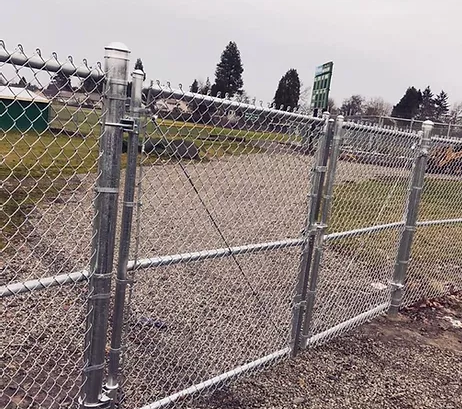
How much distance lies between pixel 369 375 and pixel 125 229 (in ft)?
8.50

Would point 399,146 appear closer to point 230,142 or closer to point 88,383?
point 230,142

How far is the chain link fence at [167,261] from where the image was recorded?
2.10 meters

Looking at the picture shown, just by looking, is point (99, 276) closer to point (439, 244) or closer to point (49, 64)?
point (49, 64)

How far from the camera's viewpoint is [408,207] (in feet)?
15.9

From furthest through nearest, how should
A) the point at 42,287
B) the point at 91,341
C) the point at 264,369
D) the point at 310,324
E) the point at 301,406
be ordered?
the point at 310,324 < the point at 264,369 < the point at 301,406 < the point at 91,341 < the point at 42,287

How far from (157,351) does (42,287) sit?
189 cm

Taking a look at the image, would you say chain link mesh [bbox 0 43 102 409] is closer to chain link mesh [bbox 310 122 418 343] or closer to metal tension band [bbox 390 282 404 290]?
chain link mesh [bbox 310 122 418 343]

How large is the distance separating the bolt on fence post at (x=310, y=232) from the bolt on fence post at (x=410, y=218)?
162cm

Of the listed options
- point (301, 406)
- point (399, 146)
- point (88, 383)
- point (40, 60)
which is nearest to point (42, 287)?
point (88, 383)

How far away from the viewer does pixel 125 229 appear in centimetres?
231

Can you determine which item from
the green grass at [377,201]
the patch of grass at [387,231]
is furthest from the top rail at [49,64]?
the green grass at [377,201]

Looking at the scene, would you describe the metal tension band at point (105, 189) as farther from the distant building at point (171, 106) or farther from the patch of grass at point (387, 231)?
the patch of grass at point (387, 231)

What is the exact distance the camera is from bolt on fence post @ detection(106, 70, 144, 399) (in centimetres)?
216

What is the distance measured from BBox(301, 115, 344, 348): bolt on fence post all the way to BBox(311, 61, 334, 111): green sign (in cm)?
1896
